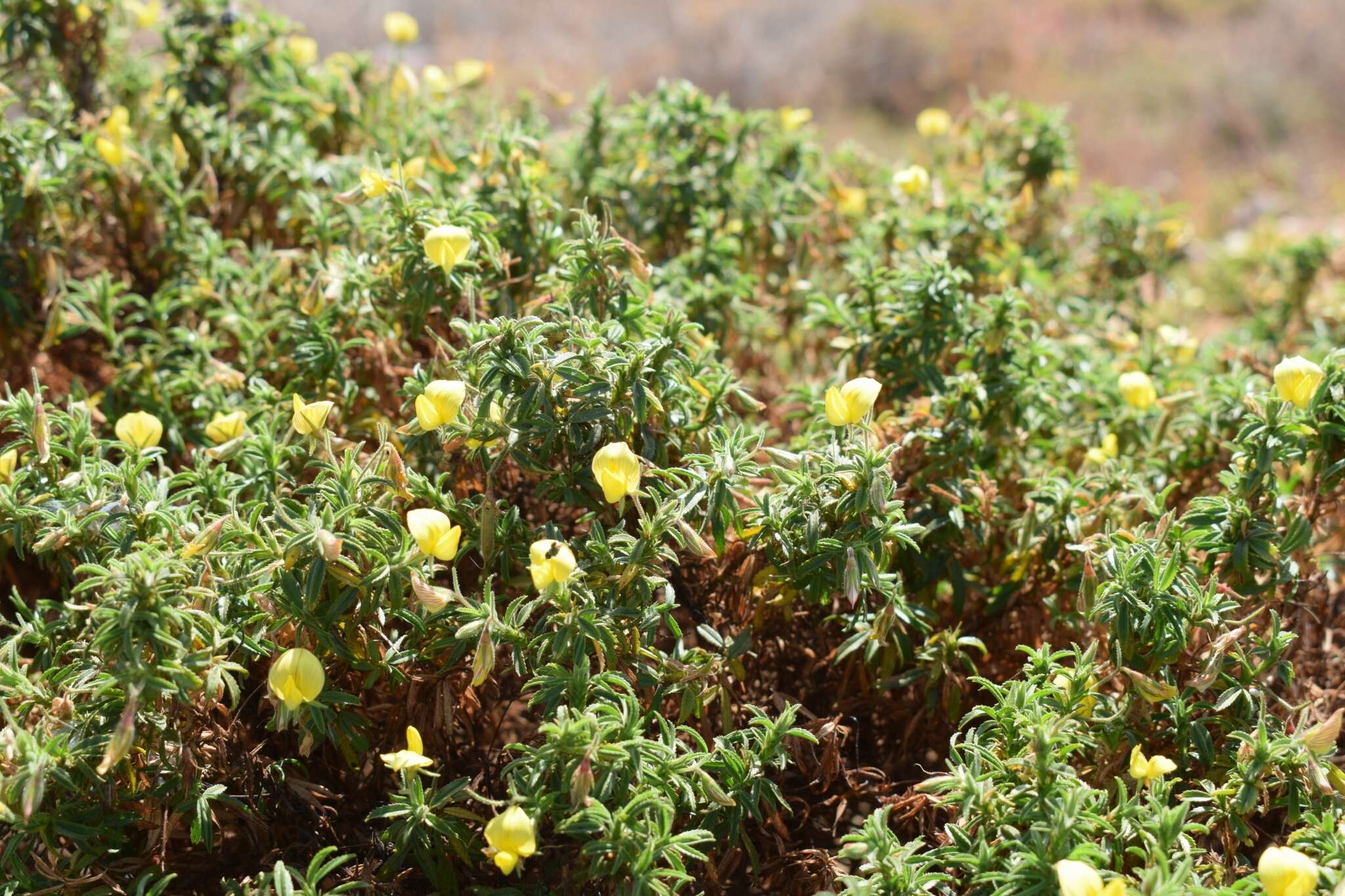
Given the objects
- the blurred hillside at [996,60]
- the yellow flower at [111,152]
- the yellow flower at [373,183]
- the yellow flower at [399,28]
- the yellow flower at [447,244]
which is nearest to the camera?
the yellow flower at [447,244]

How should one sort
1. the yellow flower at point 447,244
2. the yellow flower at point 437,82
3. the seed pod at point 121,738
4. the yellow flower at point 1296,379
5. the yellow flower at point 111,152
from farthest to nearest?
the yellow flower at point 437,82 → the yellow flower at point 111,152 → the yellow flower at point 447,244 → the yellow flower at point 1296,379 → the seed pod at point 121,738

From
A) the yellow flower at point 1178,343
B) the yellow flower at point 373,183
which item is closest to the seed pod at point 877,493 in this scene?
the yellow flower at point 373,183

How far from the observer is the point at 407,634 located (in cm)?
195

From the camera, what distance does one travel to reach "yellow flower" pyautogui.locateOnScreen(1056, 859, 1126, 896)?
1458mm

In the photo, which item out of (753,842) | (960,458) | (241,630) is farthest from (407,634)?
(960,458)

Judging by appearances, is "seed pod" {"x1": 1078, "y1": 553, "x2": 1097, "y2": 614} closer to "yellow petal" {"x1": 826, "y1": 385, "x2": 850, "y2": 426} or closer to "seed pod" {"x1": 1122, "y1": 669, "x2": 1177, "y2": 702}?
"seed pod" {"x1": 1122, "y1": 669, "x2": 1177, "y2": 702}

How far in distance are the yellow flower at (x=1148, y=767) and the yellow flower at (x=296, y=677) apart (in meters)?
1.23

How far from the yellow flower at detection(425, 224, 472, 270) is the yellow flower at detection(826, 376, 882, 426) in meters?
0.72

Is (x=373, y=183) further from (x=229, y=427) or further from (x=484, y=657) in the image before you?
(x=484, y=657)

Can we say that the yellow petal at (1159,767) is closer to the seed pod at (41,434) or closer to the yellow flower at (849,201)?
the seed pod at (41,434)

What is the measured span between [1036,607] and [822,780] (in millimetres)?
639

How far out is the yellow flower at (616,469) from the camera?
176 centimetres

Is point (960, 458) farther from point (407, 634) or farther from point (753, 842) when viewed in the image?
point (407, 634)

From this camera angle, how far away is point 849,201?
342 cm
